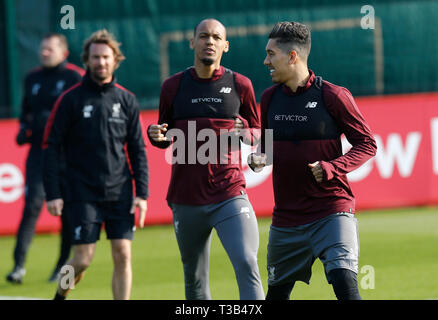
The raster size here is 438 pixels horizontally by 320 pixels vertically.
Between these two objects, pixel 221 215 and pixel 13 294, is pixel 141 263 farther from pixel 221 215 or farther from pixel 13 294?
pixel 221 215

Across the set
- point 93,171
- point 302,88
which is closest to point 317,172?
point 302,88

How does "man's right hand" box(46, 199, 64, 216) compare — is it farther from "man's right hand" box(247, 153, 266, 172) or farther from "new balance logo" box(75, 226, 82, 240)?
"man's right hand" box(247, 153, 266, 172)

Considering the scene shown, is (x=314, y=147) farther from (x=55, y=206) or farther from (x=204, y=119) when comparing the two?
(x=55, y=206)

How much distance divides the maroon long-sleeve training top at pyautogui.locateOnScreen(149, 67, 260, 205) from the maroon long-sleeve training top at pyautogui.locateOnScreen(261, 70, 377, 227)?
71cm

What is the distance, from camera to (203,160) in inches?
264

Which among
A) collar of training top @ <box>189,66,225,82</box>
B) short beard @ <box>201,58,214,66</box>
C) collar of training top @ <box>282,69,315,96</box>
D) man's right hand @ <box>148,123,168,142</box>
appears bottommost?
man's right hand @ <box>148,123,168,142</box>

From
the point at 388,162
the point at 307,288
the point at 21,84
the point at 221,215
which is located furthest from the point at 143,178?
the point at 21,84

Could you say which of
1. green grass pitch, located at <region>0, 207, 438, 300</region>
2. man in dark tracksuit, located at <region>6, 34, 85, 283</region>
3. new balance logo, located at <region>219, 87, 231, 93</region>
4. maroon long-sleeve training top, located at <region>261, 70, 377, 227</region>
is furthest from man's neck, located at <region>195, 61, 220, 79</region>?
man in dark tracksuit, located at <region>6, 34, 85, 283</region>

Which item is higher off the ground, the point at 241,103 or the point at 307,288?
the point at 241,103

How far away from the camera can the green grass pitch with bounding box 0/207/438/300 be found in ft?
28.3

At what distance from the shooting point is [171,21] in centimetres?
1697

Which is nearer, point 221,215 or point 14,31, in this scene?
point 221,215
